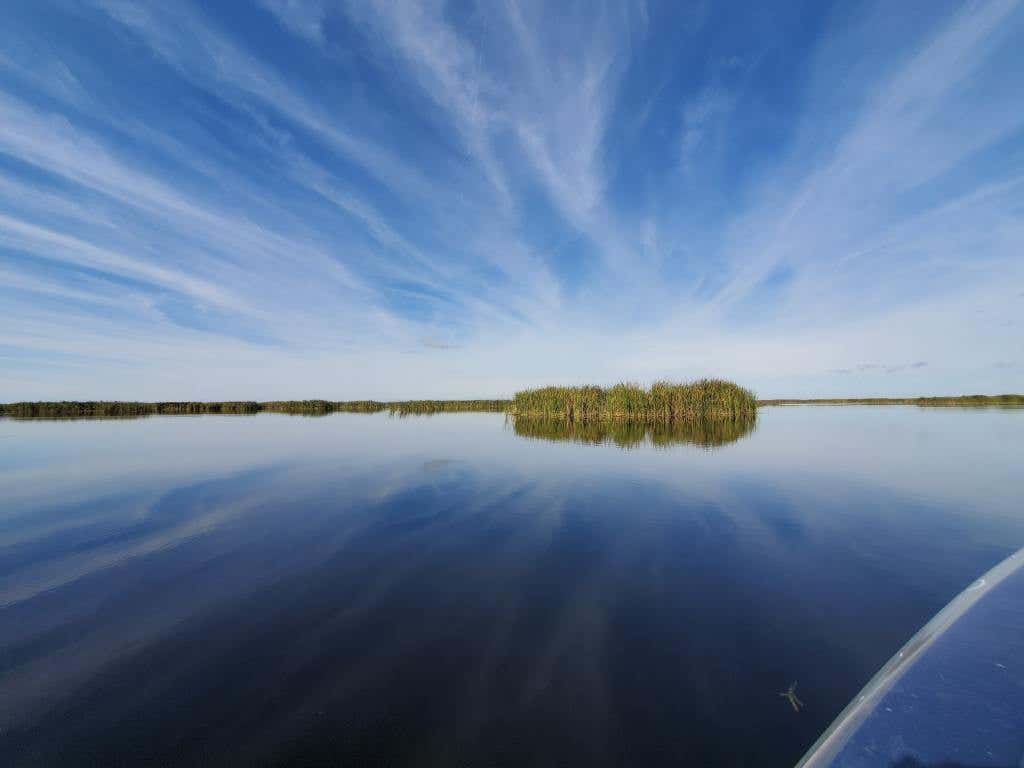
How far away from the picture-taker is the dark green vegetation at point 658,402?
32.3 m

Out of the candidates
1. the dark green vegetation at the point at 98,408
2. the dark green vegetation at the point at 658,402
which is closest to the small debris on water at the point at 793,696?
the dark green vegetation at the point at 658,402

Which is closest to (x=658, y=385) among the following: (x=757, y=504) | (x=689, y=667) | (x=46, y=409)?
(x=757, y=504)

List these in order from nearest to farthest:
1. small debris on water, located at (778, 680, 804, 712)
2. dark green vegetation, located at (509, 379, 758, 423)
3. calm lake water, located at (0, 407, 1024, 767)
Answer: calm lake water, located at (0, 407, 1024, 767)
small debris on water, located at (778, 680, 804, 712)
dark green vegetation, located at (509, 379, 758, 423)

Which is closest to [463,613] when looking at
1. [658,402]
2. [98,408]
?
[658,402]

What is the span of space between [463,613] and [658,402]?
3014 centimetres

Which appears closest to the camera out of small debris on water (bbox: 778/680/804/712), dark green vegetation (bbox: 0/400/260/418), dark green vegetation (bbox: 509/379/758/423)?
small debris on water (bbox: 778/680/804/712)

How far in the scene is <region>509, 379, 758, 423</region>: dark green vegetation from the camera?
32312 millimetres

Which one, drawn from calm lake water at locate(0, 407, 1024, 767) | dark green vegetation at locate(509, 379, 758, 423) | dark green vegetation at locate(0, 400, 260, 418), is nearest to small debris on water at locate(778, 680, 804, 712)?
calm lake water at locate(0, 407, 1024, 767)

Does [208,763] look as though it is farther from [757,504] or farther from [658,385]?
[658,385]

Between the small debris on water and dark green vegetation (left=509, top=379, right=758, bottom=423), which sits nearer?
the small debris on water

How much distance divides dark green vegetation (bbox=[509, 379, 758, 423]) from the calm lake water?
2149cm

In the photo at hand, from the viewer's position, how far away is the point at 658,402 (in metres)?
32.5

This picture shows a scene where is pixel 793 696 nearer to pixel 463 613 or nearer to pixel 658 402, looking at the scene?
pixel 463 613

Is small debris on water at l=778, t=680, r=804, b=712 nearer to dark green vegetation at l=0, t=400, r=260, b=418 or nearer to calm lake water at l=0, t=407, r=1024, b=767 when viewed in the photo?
calm lake water at l=0, t=407, r=1024, b=767
